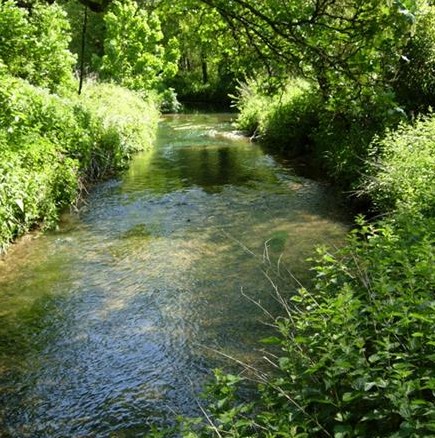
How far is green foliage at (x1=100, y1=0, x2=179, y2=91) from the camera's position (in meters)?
28.1

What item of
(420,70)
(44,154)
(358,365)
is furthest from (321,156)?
(358,365)

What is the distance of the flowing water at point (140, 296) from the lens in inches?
183

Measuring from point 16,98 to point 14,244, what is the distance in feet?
8.19

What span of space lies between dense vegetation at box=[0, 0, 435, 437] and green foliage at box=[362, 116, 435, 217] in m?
0.03

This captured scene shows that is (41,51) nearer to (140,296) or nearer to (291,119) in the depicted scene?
(291,119)

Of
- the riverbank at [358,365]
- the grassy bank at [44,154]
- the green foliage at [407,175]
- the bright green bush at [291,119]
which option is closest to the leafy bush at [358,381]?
the riverbank at [358,365]

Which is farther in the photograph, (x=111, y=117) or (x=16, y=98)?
(x=111, y=117)

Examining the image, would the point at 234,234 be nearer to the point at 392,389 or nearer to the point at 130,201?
the point at 130,201

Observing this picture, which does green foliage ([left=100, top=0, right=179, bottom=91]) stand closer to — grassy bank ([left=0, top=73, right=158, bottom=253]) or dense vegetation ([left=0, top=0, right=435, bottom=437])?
dense vegetation ([left=0, top=0, right=435, bottom=437])

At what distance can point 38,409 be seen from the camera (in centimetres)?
454

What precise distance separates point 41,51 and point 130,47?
1326 centimetres

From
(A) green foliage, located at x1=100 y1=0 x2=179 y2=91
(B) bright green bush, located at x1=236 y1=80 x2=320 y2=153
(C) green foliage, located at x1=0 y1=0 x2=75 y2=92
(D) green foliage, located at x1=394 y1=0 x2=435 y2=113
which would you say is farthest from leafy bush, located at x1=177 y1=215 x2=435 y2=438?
(A) green foliage, located at x1=100 y1=0 x2=179 y2=91

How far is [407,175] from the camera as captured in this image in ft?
25.6

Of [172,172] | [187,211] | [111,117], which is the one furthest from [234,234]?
[111,117]
